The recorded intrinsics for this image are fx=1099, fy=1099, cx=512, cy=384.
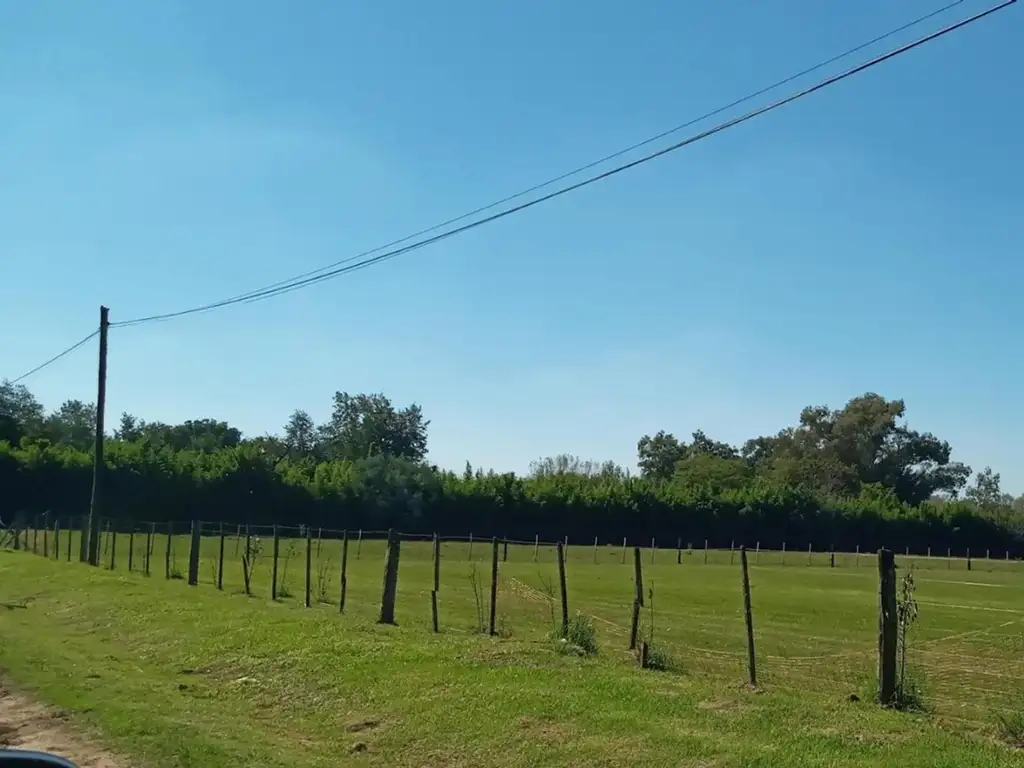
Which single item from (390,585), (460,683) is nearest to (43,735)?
(460,683)

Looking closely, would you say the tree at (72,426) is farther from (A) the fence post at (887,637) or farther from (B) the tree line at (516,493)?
(A) the fence post at (887,637)

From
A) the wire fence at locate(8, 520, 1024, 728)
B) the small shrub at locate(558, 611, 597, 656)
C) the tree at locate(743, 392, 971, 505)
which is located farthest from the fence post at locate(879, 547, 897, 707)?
the tree at locate(743, 392, 971, 505)

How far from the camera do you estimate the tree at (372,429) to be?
527 ft

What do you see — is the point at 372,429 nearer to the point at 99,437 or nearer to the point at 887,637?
the point at 99,437

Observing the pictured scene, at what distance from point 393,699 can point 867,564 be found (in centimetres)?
7414

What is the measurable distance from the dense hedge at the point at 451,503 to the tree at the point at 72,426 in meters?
34.4

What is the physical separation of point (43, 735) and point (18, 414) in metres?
122

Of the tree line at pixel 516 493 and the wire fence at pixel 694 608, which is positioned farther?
the tree line at pixel 516 493

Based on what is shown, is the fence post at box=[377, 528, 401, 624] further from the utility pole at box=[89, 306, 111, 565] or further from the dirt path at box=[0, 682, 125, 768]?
the utility pole at box=[89, 306, 111, 565]

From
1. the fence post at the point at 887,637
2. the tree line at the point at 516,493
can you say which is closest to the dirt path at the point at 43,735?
the fence post at the point at 887,637

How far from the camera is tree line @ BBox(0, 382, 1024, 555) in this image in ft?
278

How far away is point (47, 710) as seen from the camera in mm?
13383

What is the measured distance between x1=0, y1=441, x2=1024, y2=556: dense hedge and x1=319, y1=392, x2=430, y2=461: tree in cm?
5326

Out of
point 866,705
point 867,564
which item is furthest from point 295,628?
point 867,564
